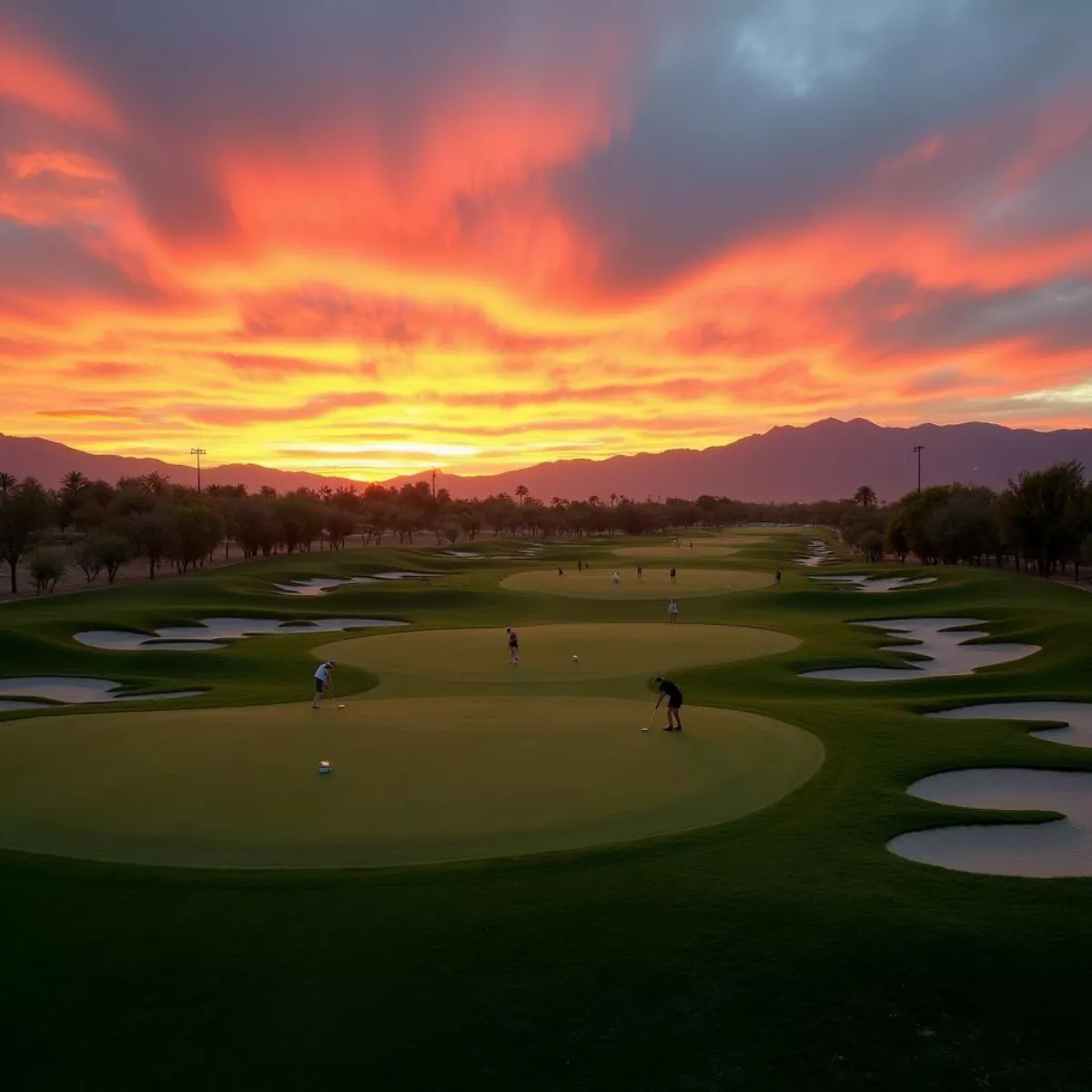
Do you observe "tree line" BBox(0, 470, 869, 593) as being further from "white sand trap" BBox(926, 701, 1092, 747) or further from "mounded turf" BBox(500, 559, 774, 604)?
"white sand trap" BBox(926, 701, 1092, 747)

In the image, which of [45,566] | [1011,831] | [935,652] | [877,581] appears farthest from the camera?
[877,581]

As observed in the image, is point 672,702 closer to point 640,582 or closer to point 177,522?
point 640,582

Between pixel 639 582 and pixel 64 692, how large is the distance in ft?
157

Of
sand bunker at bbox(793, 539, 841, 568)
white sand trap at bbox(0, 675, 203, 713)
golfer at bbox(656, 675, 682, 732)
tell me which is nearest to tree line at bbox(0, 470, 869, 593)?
white sand trap at bbox(0, 675, 203, 713)

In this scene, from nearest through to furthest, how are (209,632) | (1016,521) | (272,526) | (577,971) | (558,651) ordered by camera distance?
1. (577,971)
2. (558,651)
3. (209,632)
4. (1016,521)
5. (272,526)

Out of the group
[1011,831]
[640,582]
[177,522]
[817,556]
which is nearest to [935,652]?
[1011,831]

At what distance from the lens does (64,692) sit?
30719 millimetres

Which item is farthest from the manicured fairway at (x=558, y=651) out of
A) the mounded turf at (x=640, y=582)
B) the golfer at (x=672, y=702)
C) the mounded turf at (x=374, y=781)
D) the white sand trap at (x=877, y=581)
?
the white sand trap at (x=877, y=581)

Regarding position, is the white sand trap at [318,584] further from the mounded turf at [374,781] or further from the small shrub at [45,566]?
the mounded turf at [374,781]

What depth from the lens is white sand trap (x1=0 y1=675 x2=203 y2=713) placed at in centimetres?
2822

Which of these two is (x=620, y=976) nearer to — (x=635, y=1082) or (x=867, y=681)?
(x=635, y=1082)

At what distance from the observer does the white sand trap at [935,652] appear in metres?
33.0

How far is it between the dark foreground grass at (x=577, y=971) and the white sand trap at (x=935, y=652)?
18.0 meters

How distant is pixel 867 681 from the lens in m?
31.1
